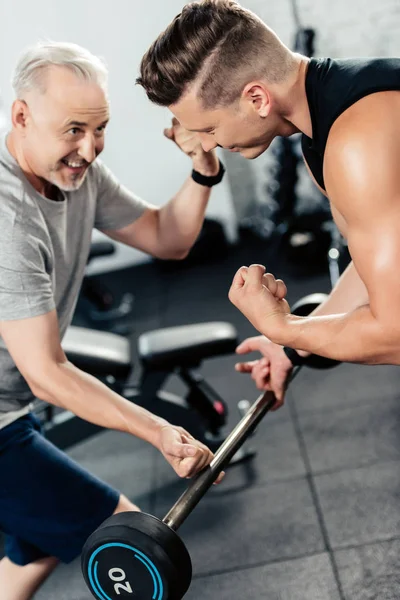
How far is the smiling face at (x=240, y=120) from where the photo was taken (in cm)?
142

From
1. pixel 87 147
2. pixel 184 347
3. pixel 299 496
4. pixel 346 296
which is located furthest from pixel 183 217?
pixel 299 496

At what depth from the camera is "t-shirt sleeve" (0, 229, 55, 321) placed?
63.0 inches

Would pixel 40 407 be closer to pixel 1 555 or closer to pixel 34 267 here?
pixel 1 555

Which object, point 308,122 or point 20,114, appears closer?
point 308,122

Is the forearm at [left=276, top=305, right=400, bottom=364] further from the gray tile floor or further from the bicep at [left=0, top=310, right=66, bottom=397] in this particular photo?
the gray tile floor

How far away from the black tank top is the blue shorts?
97cm

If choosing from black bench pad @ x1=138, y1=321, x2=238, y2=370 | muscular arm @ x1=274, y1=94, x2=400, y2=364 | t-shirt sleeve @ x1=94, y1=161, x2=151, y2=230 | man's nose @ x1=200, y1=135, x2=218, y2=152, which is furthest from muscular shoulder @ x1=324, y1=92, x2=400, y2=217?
black bench pad @ x1=138, y1=321, x2=238, y2=370

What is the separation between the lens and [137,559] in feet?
4.10

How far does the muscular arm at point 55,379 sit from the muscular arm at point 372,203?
558mm

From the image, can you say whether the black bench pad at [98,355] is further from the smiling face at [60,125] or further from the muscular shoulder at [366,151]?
the muscular shoulder at [366,151]

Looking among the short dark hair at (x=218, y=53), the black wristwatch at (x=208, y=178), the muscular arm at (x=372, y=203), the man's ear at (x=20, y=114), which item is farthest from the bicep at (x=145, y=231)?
the muscular arm at (x=372, y=203)

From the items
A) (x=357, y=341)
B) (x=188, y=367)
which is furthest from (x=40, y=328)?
(x=188, y=367)

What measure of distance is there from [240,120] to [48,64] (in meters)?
0.53

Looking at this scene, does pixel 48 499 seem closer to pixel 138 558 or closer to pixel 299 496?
pixel 138 558
